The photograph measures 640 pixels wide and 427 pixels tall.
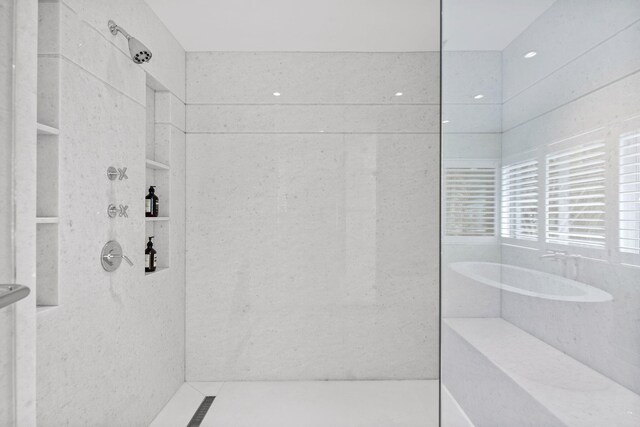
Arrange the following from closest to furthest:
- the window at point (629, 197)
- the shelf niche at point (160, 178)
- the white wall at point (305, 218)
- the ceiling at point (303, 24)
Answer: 1. the window at point (629, 197)
2. the ceiling at point (303, 24)
3. the shelf niche at point (160, 178)
4. the white wall at point (305, 218)

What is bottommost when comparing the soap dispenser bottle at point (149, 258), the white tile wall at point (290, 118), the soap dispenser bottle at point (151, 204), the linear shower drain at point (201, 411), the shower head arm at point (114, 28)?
the linear shower drain at point (201, 411)

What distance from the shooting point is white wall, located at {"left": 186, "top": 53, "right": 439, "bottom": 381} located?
236 centimetres

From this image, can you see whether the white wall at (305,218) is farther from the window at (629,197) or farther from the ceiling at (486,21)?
the window at (629,197)

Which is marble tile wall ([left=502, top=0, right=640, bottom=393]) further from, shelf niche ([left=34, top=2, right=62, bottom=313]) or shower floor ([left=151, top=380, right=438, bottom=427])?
shelf niche ([left=34, top=2, right=62, bottom=313])

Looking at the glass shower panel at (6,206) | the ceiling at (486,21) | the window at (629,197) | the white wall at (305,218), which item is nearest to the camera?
the glass shower panel at (6,206)

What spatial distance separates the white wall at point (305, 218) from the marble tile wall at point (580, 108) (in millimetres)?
1198

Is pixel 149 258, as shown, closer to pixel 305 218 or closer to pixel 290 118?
pixel 305 218

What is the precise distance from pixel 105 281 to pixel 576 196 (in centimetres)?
185

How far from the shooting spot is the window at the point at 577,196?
109 centimetres

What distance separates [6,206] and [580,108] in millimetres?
1645

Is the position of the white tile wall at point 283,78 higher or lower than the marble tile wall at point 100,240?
higher

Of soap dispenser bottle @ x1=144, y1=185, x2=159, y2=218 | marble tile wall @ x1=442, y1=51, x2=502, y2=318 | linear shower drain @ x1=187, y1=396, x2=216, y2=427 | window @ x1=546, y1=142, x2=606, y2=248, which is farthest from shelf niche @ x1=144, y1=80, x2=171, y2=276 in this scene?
window @ x1=546, y1=142, x2=606, y2=248

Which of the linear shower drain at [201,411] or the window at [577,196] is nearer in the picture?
the window at [577,196]

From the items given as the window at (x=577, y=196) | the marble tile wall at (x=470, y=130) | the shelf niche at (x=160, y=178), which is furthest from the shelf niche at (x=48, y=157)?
the window at (x=577, y=196)
